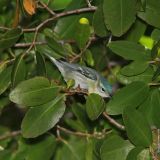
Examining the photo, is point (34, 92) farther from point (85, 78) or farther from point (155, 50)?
point (155, 50)

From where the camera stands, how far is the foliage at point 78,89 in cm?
129

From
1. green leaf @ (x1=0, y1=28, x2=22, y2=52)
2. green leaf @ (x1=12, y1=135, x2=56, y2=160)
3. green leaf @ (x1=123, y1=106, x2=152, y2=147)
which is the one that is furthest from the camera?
green leaf @ (x1=12, y1=135, x2=56, y2=160)

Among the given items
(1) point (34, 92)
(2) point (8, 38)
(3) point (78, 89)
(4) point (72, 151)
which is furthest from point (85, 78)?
(4) point (72, 151)

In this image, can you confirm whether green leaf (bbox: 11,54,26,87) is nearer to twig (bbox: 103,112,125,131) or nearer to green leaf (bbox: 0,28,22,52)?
green leaf (bbox: 0,28,22,52)

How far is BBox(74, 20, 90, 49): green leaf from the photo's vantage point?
1.39 metres

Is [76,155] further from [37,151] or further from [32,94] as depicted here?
[32,94]

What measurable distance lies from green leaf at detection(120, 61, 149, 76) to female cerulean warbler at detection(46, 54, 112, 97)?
64mm

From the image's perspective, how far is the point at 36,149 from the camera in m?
1.52

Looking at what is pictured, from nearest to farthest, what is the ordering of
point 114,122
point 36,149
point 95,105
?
point 95,105
point 114,122
point 36,149

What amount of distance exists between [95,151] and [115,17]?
0.38 meters

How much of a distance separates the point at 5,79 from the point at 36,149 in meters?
0.24

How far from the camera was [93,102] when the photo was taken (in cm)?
128

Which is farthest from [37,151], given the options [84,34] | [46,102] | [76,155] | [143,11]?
[143,11]

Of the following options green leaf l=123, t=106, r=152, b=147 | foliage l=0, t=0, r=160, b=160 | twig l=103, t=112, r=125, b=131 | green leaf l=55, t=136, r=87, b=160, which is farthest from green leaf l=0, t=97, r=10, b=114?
green leaf l=123, t=106, r=152, b=147
